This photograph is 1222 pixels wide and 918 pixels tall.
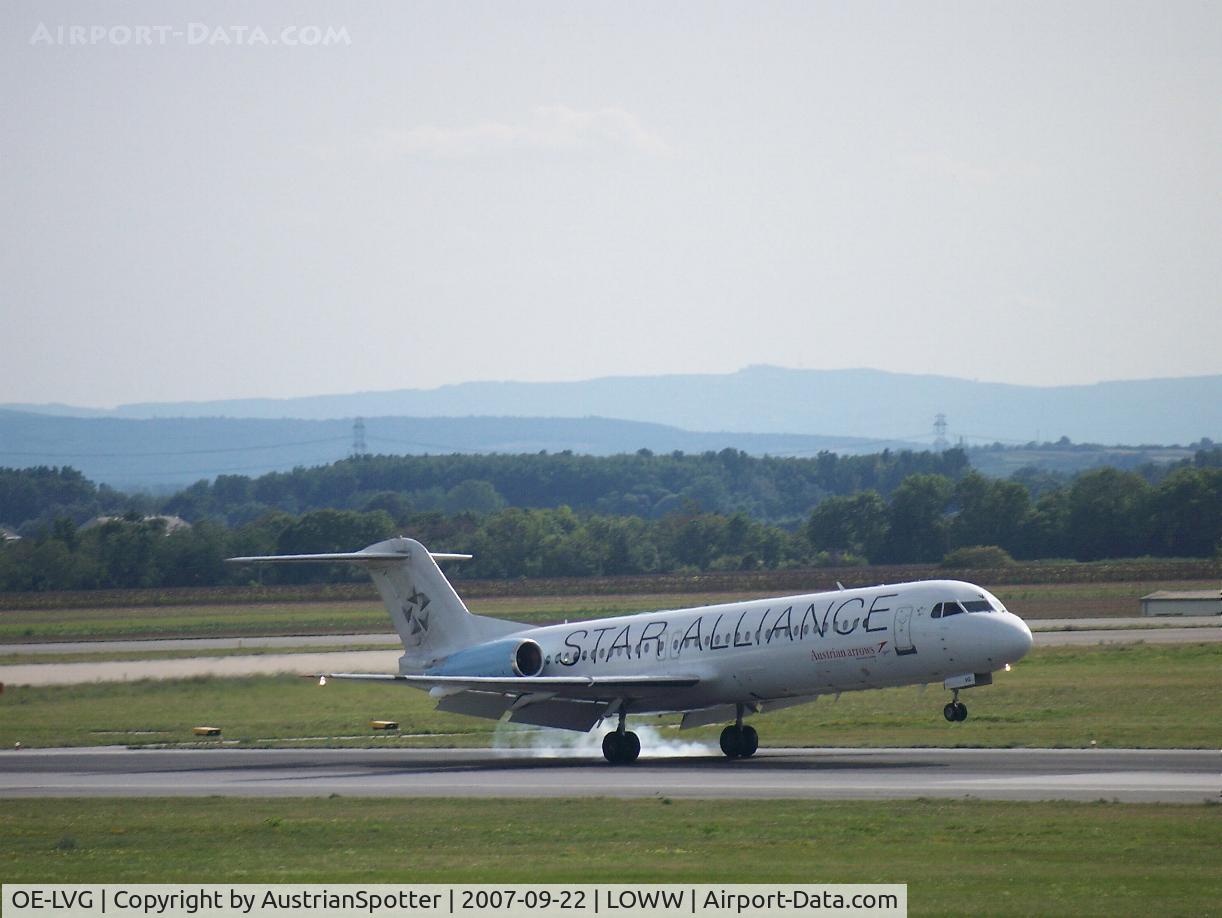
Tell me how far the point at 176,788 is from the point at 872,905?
Answer: 710 inches

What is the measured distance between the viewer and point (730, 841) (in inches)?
883

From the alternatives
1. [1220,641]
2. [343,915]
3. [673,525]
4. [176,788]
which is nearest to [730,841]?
[343,915]

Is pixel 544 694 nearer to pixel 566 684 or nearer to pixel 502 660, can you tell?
pixel 566 684

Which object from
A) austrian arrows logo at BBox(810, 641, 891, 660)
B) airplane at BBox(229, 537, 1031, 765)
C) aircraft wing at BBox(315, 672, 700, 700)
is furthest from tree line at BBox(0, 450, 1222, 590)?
austrian arrows logo at BBox(810, 641, 891, 660)

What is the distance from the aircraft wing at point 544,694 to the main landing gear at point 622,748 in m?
0.68

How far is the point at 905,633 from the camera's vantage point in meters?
32.6

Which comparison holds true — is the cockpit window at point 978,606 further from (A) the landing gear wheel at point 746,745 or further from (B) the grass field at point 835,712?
(A) the landing gear wheel at point 746,745

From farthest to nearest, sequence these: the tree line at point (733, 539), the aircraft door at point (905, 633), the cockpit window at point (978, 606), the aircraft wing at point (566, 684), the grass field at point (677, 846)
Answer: the tree line at point (733, 539) → the aircraft wing at point (566, 684) → the aircraft door at point (905, 633) → the cockpit window at point (978, 606) → the grass field at point (677, 846)

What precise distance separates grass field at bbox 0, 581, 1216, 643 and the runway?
33079 mm

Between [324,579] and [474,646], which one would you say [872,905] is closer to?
[474,646]

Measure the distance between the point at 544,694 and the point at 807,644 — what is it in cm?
594

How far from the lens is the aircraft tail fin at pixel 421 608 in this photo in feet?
131

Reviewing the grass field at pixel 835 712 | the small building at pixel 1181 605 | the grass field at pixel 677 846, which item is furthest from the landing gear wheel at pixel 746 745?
the small building at pixel 1181 605

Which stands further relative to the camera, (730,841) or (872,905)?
(730,841)
